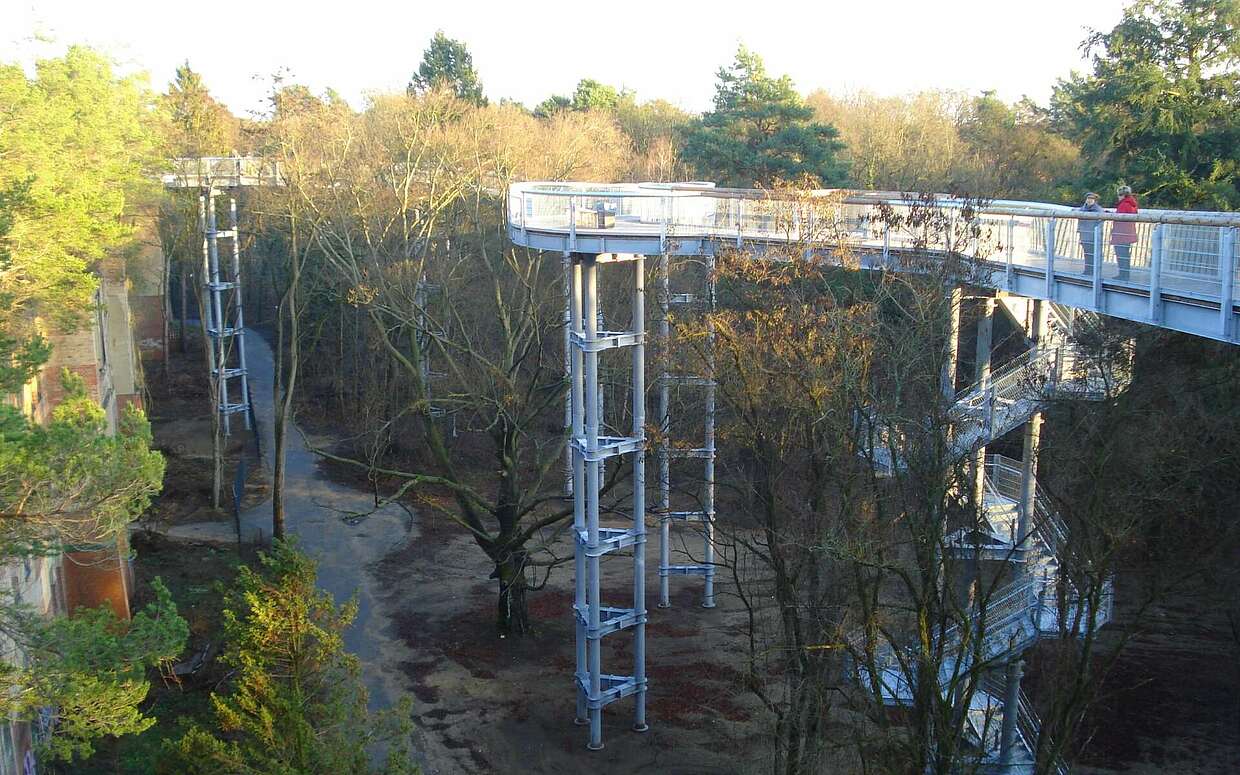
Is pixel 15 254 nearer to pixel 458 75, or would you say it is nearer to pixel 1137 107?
pixel 1137 107

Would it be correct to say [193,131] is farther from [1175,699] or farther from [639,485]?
[1175,699]

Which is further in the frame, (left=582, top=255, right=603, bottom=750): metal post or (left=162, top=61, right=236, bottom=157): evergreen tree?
(left=162, top=61, right=236, bottom=157): evergreen tree

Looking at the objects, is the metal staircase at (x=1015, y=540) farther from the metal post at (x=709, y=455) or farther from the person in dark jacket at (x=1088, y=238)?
the metal post at (x=709, y=455)

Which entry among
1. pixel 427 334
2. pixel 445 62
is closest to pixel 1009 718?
pixel 427 334

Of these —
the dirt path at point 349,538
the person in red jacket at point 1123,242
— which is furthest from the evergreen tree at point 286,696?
the person in red jacket at point 1123,242

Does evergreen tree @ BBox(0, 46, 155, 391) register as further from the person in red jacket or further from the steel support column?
the steel support column

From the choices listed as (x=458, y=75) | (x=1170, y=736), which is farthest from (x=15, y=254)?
(x=458, y=75)

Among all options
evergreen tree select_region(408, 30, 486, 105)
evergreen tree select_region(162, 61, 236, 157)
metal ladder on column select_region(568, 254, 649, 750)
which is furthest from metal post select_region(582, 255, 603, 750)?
evergreen tree select_region(408, 30, 486, 105)
